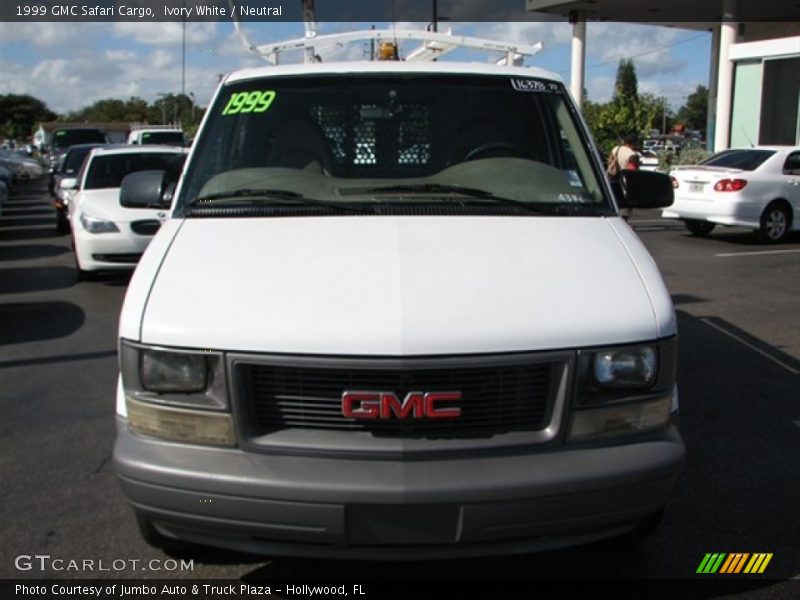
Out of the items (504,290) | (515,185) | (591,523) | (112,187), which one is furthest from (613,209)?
(112,187)

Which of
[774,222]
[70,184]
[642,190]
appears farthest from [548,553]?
[774,222]

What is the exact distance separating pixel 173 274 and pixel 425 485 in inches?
49.1

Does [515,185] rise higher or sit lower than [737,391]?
higher

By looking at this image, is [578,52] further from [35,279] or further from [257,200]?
[257,200]

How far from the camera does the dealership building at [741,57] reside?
21047mm

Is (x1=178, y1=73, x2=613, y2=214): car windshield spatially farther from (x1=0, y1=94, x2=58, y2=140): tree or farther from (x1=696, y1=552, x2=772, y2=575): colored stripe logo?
(x1=0, y1=94, x2=58, y2=140): tree

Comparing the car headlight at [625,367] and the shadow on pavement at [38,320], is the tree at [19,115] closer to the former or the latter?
the shadow on pavement at [38,320]

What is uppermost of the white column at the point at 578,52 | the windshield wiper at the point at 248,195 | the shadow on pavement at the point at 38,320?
the white column at the point at 578,52

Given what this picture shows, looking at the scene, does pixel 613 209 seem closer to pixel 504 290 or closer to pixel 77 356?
pixel 504 290

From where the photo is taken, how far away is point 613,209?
3.90m

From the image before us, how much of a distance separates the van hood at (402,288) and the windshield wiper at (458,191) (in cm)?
19

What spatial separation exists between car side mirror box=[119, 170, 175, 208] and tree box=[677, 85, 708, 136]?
384 feet

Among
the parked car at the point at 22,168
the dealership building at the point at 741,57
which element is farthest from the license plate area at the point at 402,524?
the parked car at the point at 22,168

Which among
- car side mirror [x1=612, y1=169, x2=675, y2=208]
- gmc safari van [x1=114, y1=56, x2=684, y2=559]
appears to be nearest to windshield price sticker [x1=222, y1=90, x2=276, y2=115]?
gmc safari van [x1=114, y1=56, x2=684, y2=559]
